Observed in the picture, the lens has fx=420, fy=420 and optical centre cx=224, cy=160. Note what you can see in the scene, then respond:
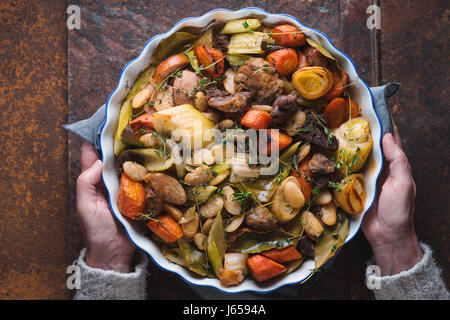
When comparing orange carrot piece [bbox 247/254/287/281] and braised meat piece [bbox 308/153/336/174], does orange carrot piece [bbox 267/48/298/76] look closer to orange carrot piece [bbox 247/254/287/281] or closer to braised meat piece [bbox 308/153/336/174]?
braised meat piece [bbox 308/153/336/174]

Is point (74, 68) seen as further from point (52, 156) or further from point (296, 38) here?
point (296, 38)

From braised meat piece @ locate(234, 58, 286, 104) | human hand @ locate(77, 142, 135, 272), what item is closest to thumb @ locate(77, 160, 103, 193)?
human hand @ locate(77, 142, 135, 272)

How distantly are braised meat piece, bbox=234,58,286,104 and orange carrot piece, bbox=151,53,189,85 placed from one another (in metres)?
0.20

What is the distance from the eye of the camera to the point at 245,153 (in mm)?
1406

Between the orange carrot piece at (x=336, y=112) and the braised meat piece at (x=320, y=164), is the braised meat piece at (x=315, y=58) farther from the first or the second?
the braised meat piece at (x=320, y=164)

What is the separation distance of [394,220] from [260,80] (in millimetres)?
709

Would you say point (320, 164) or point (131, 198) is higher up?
point (320, 164)

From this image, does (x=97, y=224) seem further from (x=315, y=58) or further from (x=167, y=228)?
(x=315, y=58)

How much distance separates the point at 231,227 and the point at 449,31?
3.97ft

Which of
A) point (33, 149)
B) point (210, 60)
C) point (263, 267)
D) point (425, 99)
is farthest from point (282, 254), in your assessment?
point (33, 149)

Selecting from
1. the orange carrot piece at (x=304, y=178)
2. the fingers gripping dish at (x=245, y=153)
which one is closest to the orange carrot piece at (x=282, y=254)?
the fingers gripping dish at (x=245, y=153)

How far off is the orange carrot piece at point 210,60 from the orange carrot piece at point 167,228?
517 mm

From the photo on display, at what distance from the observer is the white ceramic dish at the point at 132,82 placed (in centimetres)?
140

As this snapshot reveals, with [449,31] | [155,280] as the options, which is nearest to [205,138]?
[155,280]
